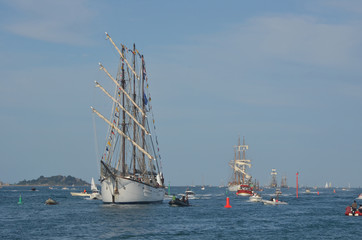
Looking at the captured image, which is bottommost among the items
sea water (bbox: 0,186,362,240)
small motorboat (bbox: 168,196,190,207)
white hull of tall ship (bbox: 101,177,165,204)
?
sea water (bbox: 0,186,362,240)

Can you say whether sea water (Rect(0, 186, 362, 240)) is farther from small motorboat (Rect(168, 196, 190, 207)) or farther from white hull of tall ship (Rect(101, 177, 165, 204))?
small motorboat (Rect(168, 196, 190, 207))

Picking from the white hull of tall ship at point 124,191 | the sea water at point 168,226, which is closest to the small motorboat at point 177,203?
the white hull of tall ship at point 124,191

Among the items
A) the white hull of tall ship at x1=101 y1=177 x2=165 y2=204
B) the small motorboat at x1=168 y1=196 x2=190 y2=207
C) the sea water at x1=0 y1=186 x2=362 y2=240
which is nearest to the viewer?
the sea water at x1=0 y1=186 x2=362 y2=240

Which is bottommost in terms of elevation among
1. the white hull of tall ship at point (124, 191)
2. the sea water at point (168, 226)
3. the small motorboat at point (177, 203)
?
the sea water at point (168, 226)

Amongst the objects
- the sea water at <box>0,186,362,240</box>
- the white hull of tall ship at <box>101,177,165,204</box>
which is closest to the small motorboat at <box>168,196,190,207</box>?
the white hull of tall ship at <box>101,177,165,204</box>

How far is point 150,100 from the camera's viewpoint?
114188mm

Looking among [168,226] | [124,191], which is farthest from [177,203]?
[168,226]

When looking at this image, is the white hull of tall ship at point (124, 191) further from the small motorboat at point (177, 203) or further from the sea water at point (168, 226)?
the sea water at point (168, 226)

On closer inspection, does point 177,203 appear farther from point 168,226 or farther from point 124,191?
point 168,226

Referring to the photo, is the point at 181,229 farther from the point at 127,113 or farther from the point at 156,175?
the point at 156,175

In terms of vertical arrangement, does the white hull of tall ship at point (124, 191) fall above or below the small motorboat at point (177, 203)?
above

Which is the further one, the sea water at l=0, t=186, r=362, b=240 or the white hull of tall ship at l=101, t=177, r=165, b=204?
the white hull of tall ship at l=101, t=177, r=165, b=204

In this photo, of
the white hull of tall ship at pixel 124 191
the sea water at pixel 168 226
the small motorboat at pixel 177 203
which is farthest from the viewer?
the small motorboat at pixel 177 203

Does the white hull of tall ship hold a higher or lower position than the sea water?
higher
